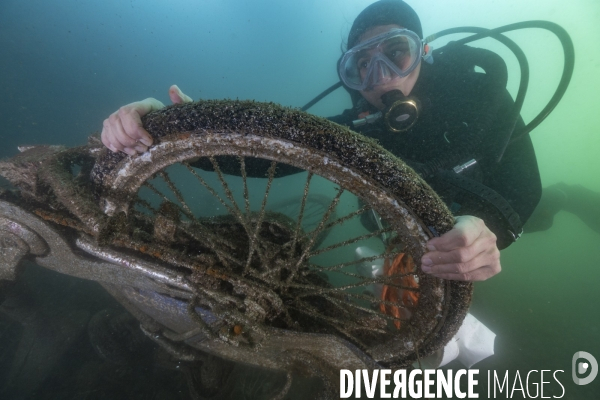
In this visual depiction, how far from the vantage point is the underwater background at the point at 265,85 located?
774 centimetres

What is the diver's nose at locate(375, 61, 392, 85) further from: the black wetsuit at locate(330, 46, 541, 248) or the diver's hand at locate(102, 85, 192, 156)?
the diver's hand at locate(102, 85, 192, 156)

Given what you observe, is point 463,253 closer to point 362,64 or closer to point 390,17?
point 362,64

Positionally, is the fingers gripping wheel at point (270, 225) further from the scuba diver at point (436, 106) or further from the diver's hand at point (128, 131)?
the scuba diver at point (436, 106)

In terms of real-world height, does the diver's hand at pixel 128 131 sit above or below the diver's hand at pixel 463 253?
above

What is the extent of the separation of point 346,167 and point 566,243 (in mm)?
29617

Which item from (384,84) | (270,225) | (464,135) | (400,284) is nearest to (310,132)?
(270,225)

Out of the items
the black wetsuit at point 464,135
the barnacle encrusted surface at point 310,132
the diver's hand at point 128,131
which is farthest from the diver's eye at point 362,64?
the diver's hand at point 128,131

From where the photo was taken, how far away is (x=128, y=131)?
1.33 m

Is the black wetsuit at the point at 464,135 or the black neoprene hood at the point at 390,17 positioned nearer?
the black wetsuit at the point at 464,135

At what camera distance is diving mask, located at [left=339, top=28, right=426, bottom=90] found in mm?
3537

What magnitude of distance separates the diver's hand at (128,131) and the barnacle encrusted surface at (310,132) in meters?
0.06

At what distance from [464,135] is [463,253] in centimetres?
219

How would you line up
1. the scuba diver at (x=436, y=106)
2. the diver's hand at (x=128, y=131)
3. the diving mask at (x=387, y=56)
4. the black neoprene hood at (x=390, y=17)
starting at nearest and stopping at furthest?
the diver's hand at (x=128, y=131)
the scuba diver at (x=436, y=106)
the diving mask at (x=387, y=56)
the black neoprene hood at (x=390, y=17)

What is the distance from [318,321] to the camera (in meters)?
2.10
